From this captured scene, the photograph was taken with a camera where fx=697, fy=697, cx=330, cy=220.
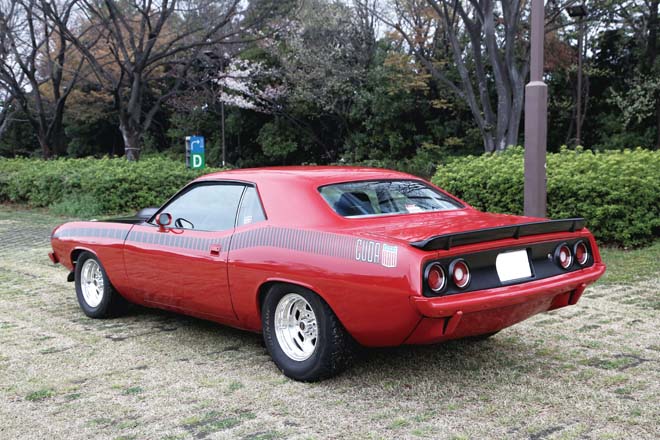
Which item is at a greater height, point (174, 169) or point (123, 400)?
point (174, 169)

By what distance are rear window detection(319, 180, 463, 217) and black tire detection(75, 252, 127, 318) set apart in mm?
2329

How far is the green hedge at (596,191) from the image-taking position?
29.5ft

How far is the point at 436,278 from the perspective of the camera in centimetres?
370

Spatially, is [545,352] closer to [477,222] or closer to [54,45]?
[477,222]

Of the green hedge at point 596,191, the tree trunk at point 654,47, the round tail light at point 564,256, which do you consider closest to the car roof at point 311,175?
the round tail light at point 564,256

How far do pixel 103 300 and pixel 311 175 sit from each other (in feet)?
7.68

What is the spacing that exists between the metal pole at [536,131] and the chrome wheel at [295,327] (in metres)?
4.47

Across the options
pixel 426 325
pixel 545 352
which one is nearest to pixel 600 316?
pixel 545 352

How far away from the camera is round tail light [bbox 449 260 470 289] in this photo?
3.74 metres

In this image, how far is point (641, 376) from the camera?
4.23m

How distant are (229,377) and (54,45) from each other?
Answer: 27076mm

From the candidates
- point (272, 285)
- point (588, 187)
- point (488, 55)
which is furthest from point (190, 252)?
point (488, 55)

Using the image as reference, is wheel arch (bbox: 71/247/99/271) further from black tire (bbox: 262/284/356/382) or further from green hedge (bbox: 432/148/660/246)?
green hedge (bbox: 432/148/660/246)

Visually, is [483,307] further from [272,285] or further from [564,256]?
[272,285]
